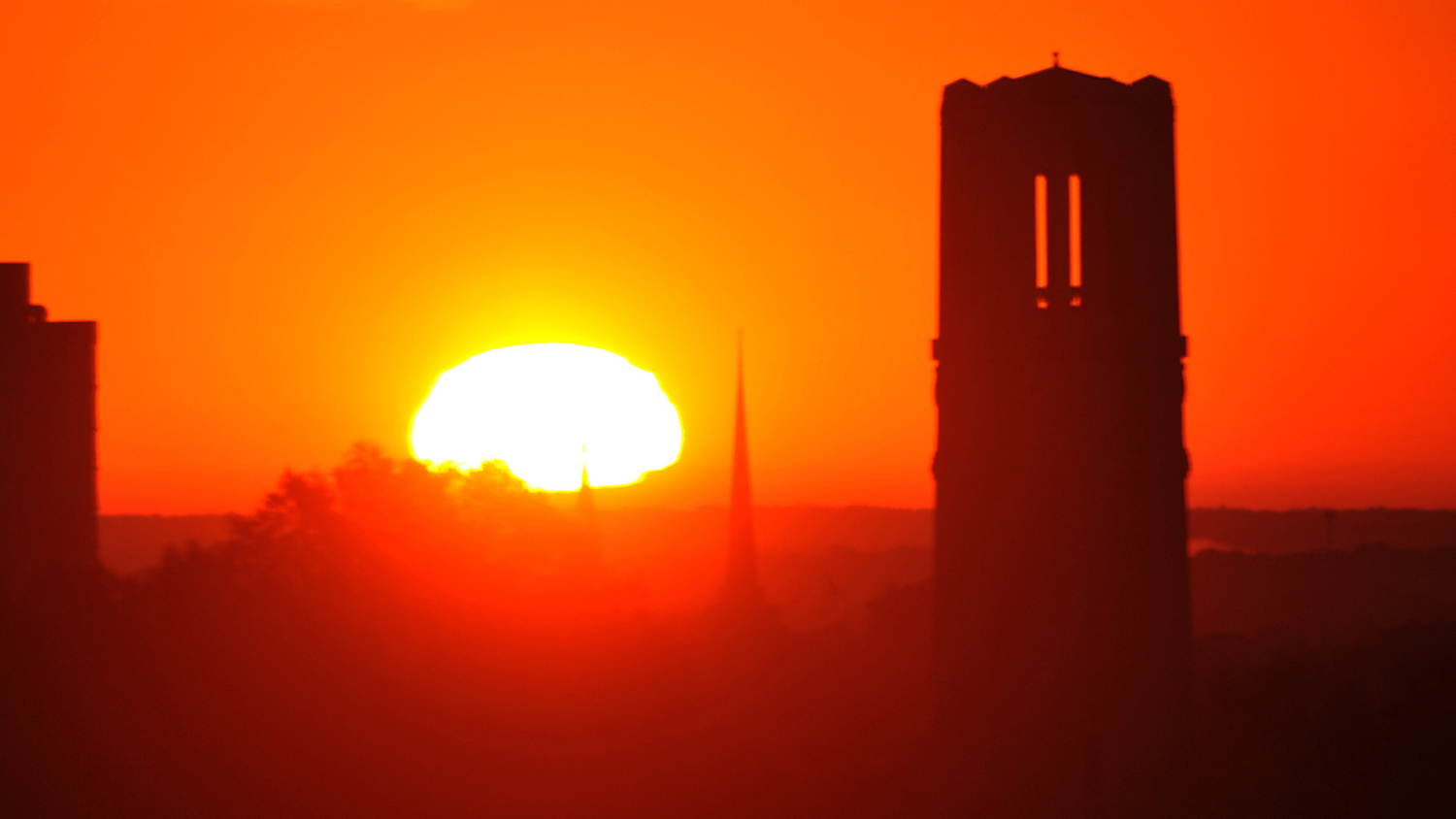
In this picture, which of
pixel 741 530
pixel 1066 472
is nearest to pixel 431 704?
pixel 1066 472

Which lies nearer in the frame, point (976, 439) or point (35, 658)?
point (35, 658)

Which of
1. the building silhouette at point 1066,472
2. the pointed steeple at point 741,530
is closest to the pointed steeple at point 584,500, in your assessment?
the building silhouette at point 1066,472

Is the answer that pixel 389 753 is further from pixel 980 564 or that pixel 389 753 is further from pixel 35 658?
pixel 980 564

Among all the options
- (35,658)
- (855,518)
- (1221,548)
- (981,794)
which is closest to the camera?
(35,658)

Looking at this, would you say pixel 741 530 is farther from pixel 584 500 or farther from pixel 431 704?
pixel 431 704

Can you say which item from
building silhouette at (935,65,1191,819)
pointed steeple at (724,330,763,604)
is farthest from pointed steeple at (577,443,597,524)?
pointed steeple at (724,330,763,604)

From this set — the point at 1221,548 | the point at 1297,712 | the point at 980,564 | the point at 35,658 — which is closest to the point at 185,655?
the point at 35,658

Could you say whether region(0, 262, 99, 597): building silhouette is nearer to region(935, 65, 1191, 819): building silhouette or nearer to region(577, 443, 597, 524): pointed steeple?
→ region(577, 443, 597, 524): pointed steeple
